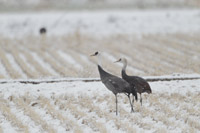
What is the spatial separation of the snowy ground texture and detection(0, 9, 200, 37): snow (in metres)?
18.3

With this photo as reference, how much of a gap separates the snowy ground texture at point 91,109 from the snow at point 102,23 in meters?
18.3

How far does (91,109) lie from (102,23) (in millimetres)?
23986

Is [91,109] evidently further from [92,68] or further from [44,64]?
[44,64]

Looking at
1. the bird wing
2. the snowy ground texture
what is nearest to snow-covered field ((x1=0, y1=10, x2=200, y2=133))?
the snowy ground texture

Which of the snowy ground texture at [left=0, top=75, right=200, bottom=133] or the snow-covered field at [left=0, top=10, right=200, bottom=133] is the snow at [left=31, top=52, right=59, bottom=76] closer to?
the snow-covered field at [left=0, top=10, right=200, bottom=133]

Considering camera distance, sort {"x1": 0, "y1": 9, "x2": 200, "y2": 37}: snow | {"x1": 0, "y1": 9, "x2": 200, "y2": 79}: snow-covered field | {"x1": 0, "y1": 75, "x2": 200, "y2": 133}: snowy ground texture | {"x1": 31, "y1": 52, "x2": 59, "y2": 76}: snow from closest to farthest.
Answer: {"x1": 0, "y1": 75, "x2": 200, "y2": 133}: snowy ground texture → {"x1": 31, "y1": 52, "x2": 59, "y2": 76}: snow → {"x1": 0, "y1": 9, "x2": 200, "y2": 79}: snow-covered field → {"x1": 0, "y1": 9, "x2": 200, "y2": 37}: snow

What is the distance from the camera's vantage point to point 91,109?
11.3m

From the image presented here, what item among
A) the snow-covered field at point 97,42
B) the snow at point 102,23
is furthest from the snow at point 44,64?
the snow at point 102,23

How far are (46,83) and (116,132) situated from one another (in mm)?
4680

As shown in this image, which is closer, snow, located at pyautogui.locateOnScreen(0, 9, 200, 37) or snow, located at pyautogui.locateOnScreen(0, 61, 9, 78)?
snow, located at pyautogui.locateOnScreen(0, 61, 9, 78)

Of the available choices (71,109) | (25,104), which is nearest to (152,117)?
(71,109)

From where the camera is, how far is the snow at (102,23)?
3269 centimetres

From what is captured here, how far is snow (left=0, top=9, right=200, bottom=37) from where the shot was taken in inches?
1287

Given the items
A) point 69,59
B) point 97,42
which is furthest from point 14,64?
point 97,42
